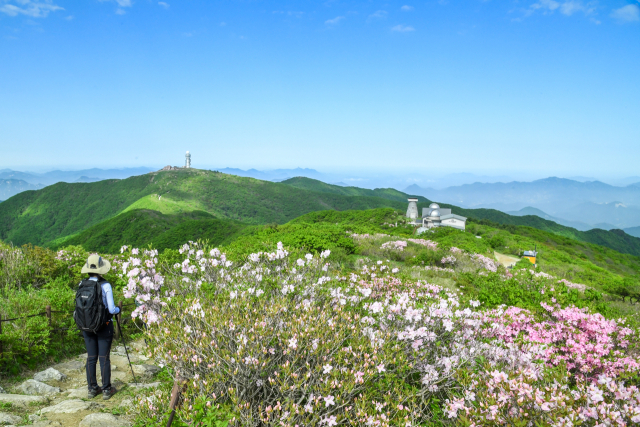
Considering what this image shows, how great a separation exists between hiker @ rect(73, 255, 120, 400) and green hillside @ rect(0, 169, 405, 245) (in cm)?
9740

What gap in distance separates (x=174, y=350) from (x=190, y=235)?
57773 millimetres

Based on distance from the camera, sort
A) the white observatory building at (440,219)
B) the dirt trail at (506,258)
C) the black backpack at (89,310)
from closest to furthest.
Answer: the black backpack at (89,310) < the dirt trail at (506,258) < the white observatory building at (440,219)

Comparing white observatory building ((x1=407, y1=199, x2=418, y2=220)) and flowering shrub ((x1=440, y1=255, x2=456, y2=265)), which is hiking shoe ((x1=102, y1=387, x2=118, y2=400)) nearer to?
flowering shrub ((x1=440, y1=255, x2=456, y2=265))

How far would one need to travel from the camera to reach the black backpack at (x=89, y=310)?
4.58 m

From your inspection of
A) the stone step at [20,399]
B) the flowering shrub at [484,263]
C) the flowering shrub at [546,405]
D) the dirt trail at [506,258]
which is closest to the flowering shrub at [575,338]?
the flowering shrub at [546,405]

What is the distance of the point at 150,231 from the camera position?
2662 inches

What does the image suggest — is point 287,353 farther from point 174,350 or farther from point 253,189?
point 253,189

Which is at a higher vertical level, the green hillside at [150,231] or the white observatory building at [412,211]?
the white observatory building at [412,211]

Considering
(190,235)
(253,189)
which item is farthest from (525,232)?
Answer: (253,189)

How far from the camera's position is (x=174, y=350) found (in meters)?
3.56

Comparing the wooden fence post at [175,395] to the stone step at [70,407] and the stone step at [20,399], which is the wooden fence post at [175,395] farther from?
the stone step at [20,399]

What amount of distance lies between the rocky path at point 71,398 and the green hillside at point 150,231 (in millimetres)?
43947

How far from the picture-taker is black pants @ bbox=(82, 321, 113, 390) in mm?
4680

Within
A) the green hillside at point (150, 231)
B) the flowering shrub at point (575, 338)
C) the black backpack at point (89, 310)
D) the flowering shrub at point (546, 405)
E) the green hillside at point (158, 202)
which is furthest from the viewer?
the green hillside at point (158, 202)
